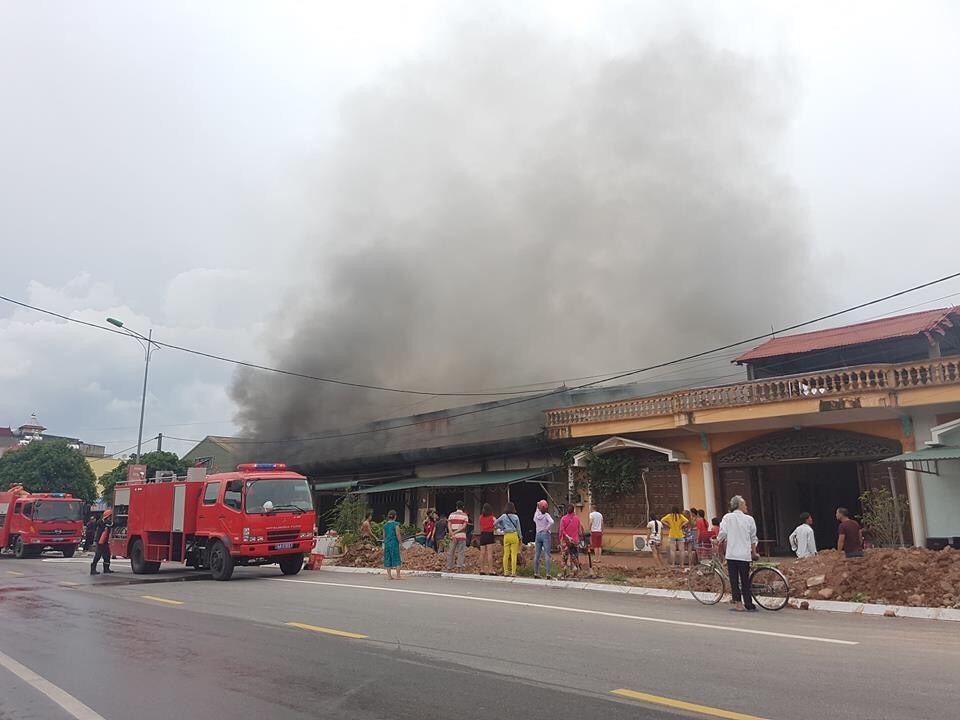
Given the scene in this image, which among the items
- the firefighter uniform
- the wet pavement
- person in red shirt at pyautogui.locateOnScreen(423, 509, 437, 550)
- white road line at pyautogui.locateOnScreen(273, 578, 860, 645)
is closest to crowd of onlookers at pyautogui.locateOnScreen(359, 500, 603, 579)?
white road line at pyautogui.locateOnScreen(273, 578, 860, 645)

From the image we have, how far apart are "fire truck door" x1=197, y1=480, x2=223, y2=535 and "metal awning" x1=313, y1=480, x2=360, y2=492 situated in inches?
515

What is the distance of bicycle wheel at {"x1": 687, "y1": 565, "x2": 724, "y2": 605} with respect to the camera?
31.9 feet

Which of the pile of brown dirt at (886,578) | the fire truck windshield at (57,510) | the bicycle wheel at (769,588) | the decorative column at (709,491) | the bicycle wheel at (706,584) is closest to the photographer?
the pile of brown dirt at (886,578)

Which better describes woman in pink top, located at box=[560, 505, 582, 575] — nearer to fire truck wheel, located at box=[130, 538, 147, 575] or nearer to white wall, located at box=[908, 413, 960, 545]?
white wall, located at box=[908, 413, 960, 545]

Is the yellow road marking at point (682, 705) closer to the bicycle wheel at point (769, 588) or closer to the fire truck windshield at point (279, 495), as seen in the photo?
the bicycle wheel at point (769, 588)

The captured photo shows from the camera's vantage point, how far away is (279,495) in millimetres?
14039

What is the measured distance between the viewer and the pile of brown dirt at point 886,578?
361 inches

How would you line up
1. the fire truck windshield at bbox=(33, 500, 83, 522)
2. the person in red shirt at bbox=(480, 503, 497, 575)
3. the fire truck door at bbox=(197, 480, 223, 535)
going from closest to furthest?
the fire truck door at bbox=(197, 480, 223, 535)
the person in red shirt at bbox=(480, 503, 497, 575)
the fire truck windshield at bbox=(33, 500, 83, 522)

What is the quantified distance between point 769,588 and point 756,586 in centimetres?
17

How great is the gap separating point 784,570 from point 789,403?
742 cm

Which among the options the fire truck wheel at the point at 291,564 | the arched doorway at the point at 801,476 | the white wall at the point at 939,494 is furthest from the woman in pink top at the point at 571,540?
the white wall at the point at 939,494

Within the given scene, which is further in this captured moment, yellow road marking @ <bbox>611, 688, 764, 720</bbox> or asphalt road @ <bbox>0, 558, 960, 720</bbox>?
asphalt road @ <bbox>0, 558, 960, 720</bbox>

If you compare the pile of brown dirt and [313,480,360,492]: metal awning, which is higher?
[313,480,360,492]: metal awning

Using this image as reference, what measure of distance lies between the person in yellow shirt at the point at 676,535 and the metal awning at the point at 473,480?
732 centimetres
